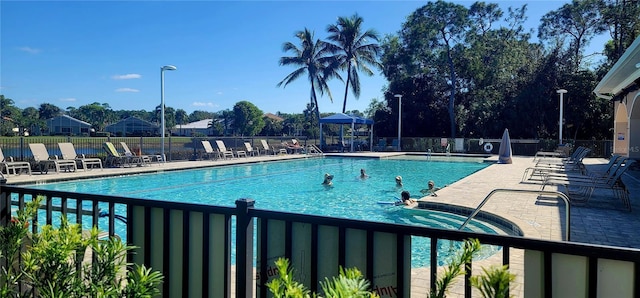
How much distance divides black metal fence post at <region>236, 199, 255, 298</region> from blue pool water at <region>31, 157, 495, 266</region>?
210 inches

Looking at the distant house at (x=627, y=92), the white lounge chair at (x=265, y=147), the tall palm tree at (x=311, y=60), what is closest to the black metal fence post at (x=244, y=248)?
the distant house at (x=627, y=92)

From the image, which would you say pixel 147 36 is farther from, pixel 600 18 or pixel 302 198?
pixel 600 18

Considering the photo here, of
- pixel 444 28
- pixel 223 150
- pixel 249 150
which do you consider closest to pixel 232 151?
pixel 223 150

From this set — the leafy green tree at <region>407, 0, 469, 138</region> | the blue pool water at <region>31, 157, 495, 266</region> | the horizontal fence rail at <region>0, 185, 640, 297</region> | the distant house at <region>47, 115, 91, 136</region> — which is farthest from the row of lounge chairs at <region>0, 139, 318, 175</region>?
the distant house at <region>47, 115, 91, 136</region>

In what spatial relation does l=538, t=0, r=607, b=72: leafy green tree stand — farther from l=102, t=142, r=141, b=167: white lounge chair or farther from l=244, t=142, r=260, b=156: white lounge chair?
l=102, t=142, r=141, b=167: white lounge chair

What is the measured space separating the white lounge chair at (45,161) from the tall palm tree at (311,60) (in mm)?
20350

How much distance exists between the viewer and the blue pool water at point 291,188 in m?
8.49

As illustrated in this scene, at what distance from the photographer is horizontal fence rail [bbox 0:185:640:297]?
1.30 meters

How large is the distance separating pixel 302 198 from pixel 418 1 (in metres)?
23.4

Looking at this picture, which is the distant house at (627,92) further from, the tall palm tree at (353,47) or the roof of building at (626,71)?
the tall palm tree at (353,47)

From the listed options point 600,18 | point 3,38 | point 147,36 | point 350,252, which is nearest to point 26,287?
point 350,252

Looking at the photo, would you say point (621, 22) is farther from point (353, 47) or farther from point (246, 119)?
point (246, 119)

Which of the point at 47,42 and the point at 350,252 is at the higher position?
the point at 47,42

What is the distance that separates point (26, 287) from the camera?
2578 millimetres
